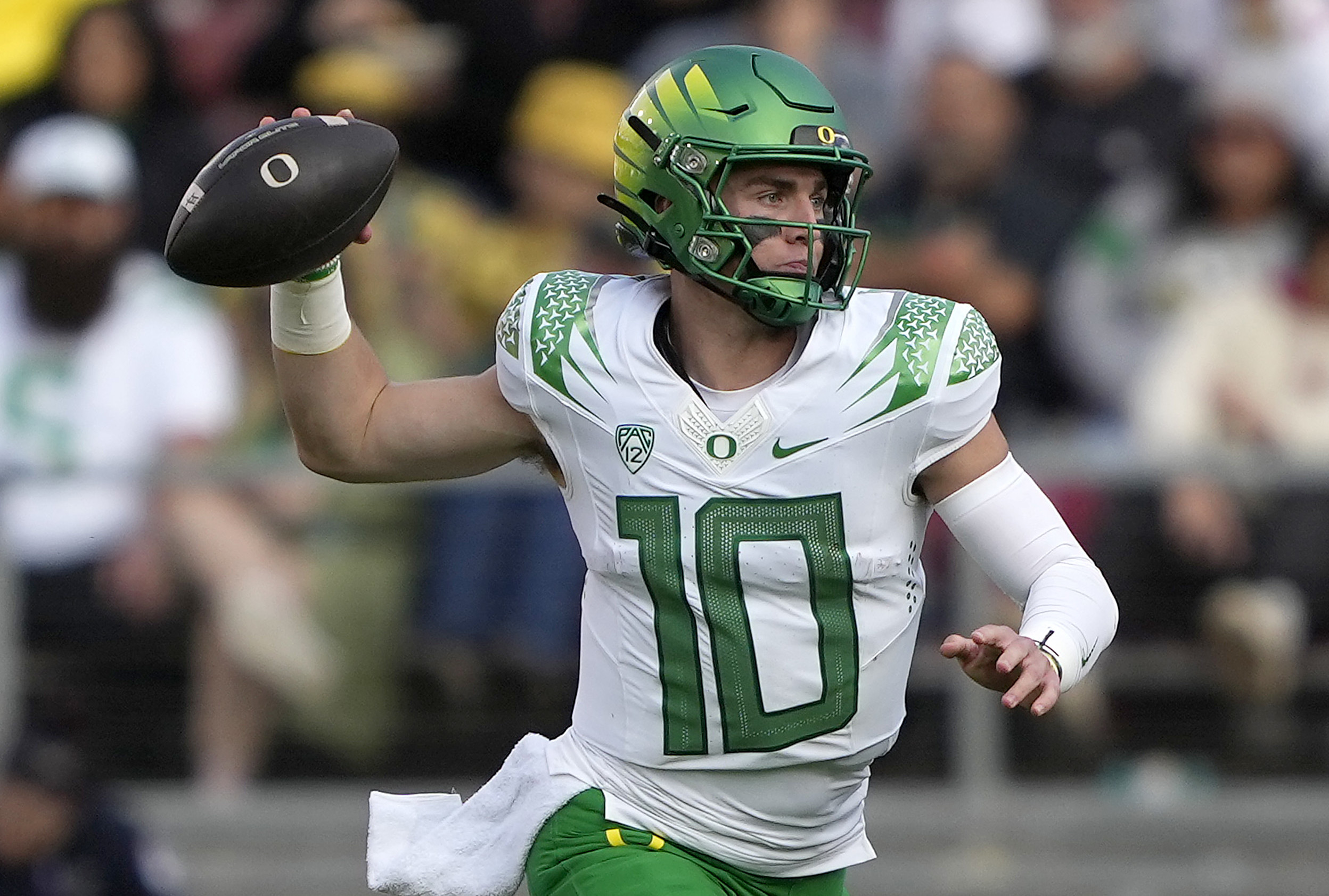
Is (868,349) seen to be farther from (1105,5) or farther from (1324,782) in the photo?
(1105,5)

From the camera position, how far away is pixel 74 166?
8328 mm

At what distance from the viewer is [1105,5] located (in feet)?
28.3

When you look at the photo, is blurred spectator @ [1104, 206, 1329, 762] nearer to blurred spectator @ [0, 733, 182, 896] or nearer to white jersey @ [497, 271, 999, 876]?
blurred spectator @ [0, 733, 182, 896]

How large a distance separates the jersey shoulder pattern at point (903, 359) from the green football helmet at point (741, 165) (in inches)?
3.9

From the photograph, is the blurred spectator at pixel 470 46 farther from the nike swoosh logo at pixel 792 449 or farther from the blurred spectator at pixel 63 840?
the nike swoosh logo at pixel 792 449

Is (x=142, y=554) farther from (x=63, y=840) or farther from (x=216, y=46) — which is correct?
(x=216, y=46)

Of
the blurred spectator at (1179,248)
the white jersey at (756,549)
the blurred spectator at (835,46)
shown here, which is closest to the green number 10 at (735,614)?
the white jersey at (756,549)

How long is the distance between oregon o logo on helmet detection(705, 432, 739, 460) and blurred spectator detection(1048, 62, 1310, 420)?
445 centimetres

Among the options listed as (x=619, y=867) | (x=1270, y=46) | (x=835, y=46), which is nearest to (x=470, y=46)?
(x=835, y=46)

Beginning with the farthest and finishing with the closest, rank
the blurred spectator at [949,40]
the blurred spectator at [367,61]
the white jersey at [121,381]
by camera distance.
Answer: the blurred spectator at [367,61] < the blurred spectator at [949,40] < the white jersey at [121,381]

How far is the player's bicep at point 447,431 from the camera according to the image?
4.00 metres

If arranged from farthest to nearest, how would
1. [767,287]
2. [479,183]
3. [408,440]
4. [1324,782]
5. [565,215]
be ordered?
[479,183] → [565,215] → [1324,782] → [408,440] → [767,287]

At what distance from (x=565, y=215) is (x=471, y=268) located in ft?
1.33

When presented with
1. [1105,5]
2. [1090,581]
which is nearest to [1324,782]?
[1105,5]
